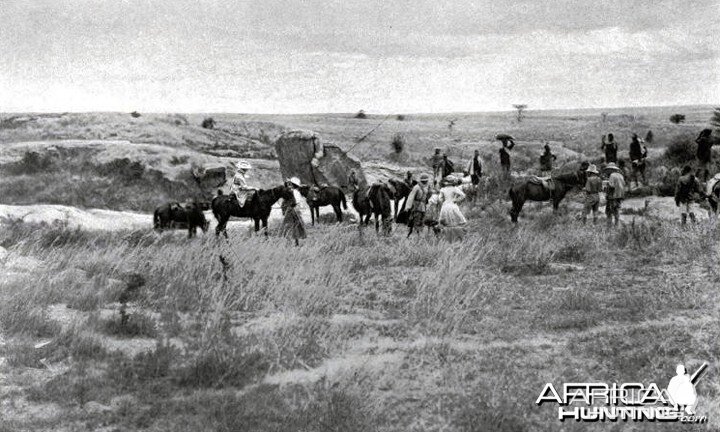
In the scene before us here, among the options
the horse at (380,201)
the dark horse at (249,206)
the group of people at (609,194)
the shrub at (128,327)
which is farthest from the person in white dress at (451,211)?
the shrub at (128,327)

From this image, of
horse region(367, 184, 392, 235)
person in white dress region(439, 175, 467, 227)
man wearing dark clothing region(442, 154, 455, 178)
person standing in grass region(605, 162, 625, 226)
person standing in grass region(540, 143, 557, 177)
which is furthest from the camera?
person standing in grass region(540, 143, 557, 177)

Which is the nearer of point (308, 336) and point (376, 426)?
point (376, 426)

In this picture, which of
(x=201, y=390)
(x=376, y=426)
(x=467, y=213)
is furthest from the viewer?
(x=467, y=213)

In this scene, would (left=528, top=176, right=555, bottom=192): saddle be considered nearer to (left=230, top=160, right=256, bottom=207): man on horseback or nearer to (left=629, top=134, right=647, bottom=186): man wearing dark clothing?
(left=629, top=134, right=647, bottom=186): man wearing dark clothing

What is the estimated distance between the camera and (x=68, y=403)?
17.2 feet

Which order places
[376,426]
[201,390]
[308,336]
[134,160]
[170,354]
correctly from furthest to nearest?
[134,160], [308,336], [170,354], [201,390], [376,426]

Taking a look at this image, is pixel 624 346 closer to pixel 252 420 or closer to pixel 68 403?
pixel 252 420

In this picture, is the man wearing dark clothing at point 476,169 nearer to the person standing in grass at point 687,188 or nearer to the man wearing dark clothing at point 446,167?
the man wearing dark clothing at point 446,167

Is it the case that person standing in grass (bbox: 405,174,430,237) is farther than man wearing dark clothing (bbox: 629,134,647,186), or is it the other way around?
man wearing dark clothing (bbox: 629,134,647,186)

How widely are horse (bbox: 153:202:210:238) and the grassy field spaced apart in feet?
8.01

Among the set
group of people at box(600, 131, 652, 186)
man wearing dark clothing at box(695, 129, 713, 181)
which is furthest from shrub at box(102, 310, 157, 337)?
group of people at box(600, 131, 652, 186)

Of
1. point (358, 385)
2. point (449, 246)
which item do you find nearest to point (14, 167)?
point (449, 246)

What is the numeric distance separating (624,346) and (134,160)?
17703 millimetres

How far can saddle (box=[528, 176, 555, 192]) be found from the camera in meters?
15.1
